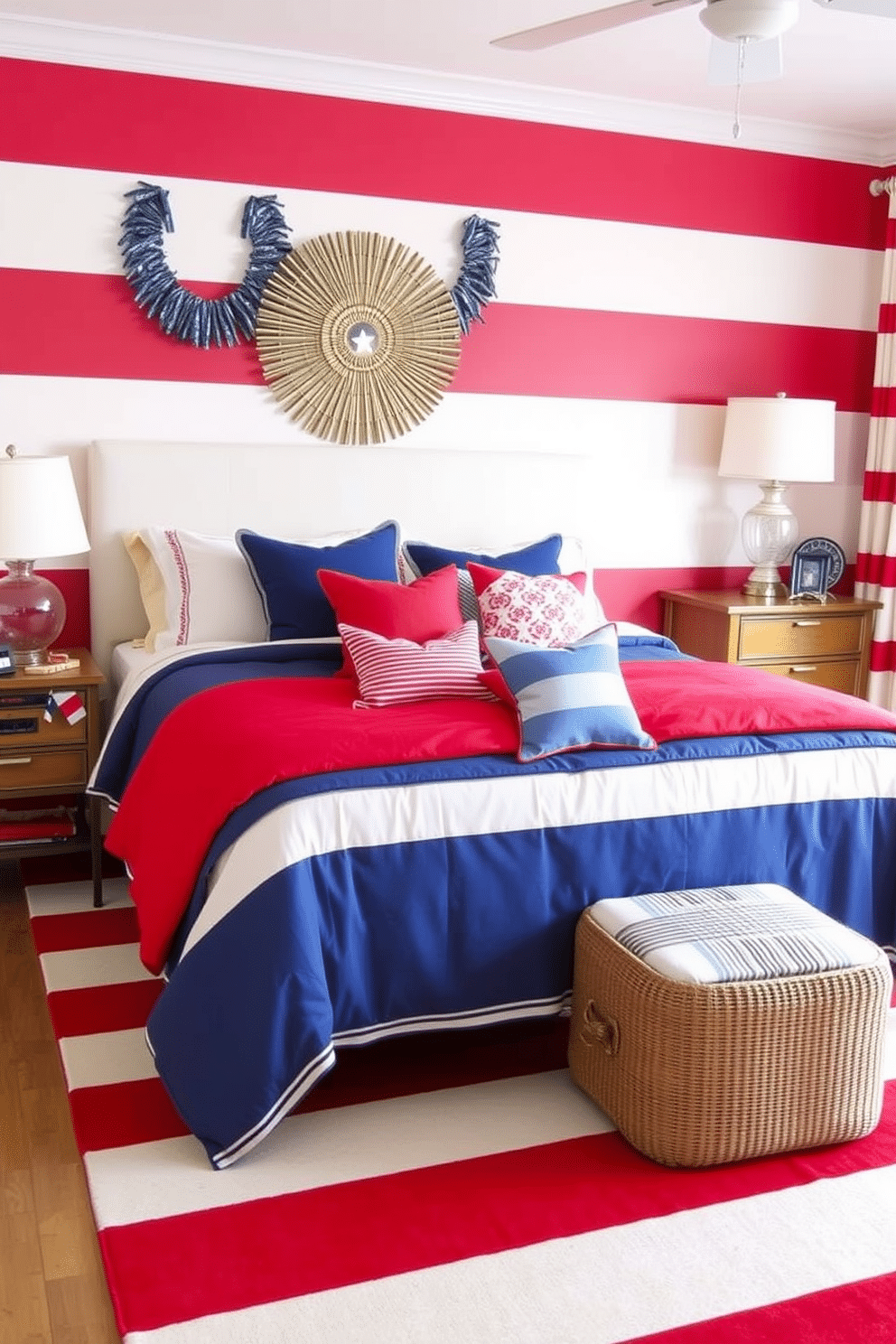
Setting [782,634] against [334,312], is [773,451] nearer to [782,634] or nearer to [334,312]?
[782,634]

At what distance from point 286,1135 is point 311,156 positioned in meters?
3.02

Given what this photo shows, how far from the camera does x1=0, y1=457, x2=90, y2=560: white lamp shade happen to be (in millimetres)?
3508

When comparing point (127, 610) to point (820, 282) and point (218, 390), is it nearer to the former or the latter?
→ point (218, 390)

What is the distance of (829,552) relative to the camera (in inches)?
192

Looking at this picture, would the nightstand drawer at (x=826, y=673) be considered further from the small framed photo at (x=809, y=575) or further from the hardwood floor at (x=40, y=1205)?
the hardwood floor at (x=40, y=1205)

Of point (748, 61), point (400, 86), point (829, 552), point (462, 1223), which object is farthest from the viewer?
point (829, 552)

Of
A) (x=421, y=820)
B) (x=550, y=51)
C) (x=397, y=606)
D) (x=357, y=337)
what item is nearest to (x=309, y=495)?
(x=357, y=337)

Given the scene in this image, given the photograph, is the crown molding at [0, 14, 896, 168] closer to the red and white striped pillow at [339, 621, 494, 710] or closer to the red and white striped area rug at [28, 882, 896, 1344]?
the red and white striped pillow at [339, 621, 494, 710]

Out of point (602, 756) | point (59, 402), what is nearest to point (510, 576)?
point (602, 756)

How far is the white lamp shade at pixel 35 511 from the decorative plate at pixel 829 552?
266cm

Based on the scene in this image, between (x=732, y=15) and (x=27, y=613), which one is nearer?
(x=732, y=15)

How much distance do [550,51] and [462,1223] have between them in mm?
3334

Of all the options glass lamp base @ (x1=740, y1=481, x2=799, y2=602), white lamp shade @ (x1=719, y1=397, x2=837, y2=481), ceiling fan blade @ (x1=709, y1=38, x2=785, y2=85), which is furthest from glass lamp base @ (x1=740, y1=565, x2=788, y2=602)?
ceiling fan blade @ (x1=709, y1=38, x2=785, y2=85)

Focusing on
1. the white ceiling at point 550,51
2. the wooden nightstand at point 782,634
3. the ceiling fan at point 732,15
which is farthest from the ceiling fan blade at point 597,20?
the wooden nightstand at point 782,634
